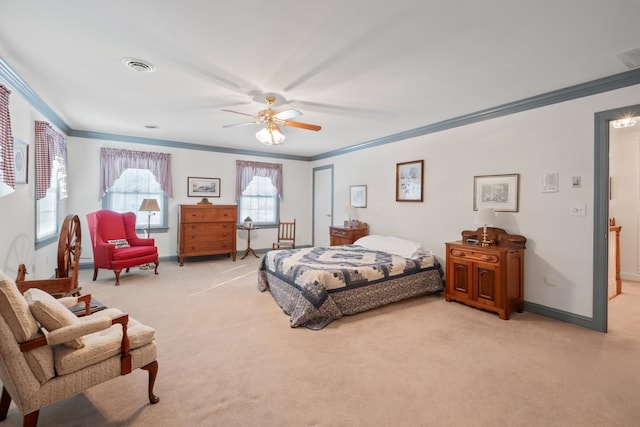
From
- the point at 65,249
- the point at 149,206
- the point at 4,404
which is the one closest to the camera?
the point at 4,404

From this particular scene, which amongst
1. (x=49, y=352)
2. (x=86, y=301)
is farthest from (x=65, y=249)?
(x=49, y=352)

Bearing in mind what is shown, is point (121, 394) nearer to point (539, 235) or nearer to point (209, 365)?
point (209, 365)

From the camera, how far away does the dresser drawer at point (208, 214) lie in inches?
235

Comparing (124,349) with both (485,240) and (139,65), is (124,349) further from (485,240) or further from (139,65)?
(485,240)

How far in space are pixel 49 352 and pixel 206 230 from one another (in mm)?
4674

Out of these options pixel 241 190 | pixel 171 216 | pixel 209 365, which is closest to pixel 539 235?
pixel 209 365

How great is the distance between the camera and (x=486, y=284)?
3535 mm

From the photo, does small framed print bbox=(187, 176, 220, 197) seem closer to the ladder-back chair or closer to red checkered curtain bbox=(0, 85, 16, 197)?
the ladder-back chair

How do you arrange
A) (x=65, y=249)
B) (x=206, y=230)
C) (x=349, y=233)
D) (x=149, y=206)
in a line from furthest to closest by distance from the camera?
(x=206, y=230) < (x=349, y=233) < (x=149, y=206) < (x=65, y=249)

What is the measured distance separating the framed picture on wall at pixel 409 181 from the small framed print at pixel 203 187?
393 centimetres

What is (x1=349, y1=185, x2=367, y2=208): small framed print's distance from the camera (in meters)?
6.11

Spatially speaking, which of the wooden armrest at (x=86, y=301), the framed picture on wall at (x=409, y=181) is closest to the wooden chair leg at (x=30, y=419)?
the wooden armrest at (x=86, y=301)

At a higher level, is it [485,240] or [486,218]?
[486,218]

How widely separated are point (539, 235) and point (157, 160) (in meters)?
6.48
